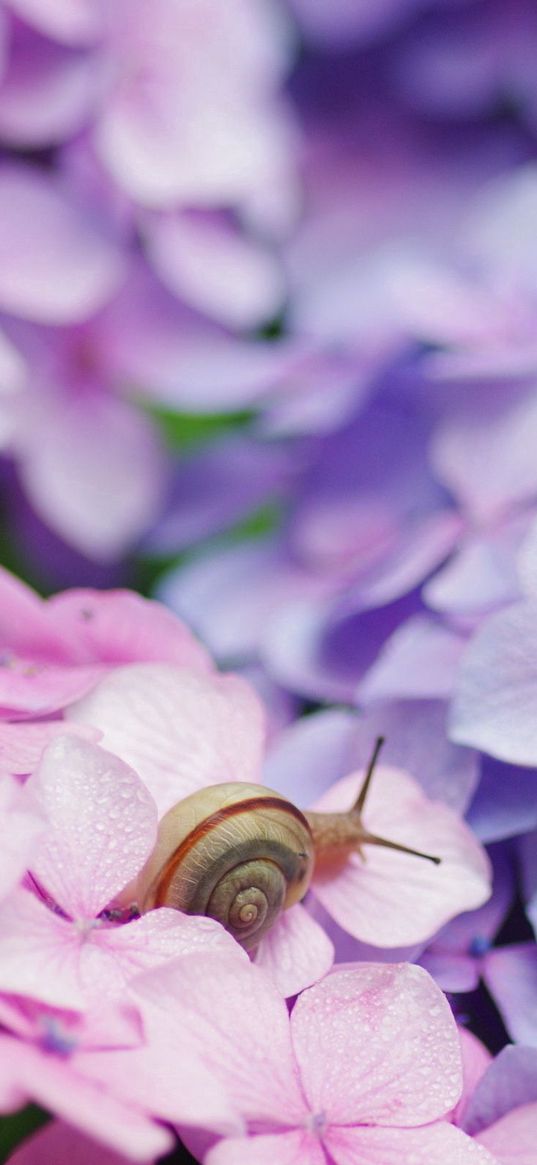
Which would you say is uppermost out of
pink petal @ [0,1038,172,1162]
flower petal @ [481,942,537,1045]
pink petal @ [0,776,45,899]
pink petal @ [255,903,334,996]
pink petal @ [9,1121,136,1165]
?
pink petal @ [0,776,45,899]

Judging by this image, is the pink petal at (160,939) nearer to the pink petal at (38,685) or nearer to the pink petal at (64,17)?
the pink petal at (38,685)

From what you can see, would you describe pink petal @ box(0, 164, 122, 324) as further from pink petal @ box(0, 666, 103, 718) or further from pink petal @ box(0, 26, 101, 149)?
pink petal @ box(0, 666, 103, 718)

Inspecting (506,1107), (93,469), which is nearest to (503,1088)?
(506,1107)

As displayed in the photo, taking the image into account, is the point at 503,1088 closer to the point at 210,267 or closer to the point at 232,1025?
the point at 232,1025

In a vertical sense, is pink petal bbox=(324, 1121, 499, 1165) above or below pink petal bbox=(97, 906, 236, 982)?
below

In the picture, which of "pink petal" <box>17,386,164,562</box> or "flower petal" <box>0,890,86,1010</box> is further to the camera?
"pink petal" <box>17,386,164,562</box>

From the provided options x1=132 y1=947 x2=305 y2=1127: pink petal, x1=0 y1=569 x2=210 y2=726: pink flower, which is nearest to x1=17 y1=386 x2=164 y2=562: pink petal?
x1=0 y1=569 x2=210 y2=726: pink flower
